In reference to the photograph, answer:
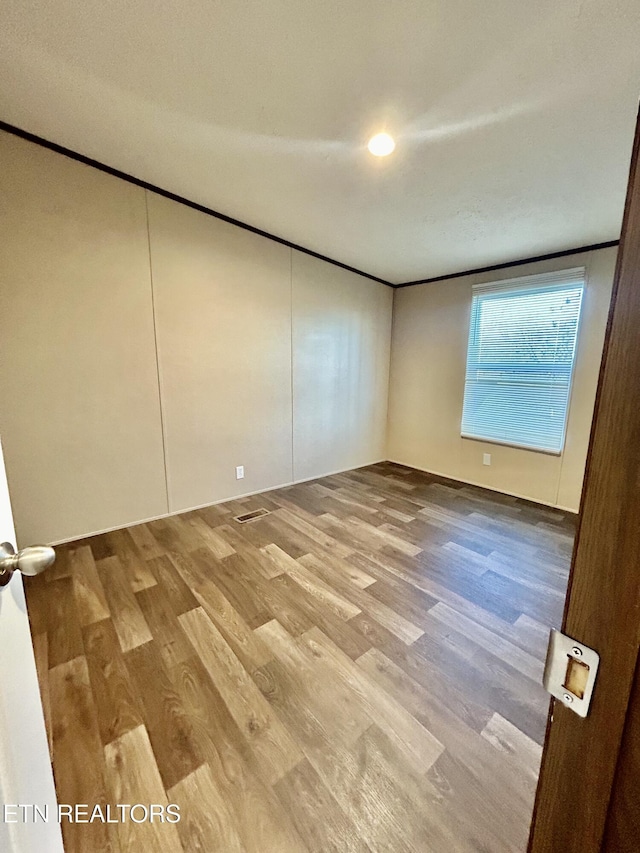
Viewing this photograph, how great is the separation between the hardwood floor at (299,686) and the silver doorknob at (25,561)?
1.01 m

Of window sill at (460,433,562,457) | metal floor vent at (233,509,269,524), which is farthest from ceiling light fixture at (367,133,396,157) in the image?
window sill at (460,433,562,457)

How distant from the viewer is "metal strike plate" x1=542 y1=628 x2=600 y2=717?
15.6 inches

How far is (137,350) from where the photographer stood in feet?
8.41

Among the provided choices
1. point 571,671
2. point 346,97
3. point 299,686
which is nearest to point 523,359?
point 346,97

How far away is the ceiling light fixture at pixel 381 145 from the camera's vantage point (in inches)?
71.1

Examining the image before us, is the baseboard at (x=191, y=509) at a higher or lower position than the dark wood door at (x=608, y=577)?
lower

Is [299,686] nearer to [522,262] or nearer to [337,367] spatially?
[337,367]

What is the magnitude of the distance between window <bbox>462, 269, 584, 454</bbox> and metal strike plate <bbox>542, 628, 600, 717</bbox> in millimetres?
3452

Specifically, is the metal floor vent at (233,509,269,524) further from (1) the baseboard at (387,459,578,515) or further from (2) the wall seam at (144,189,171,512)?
(1) the baseboard at (387,459,578,515)

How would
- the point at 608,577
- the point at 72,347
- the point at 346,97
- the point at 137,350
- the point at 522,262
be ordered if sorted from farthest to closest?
the point at 522,262 → the point at 137,350 → the point at 72,347 → the point at 346,97 → the point at 608,577

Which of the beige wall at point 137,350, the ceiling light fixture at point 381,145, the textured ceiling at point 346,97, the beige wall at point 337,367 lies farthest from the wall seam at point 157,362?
the ceiling light fixture at point 381,145

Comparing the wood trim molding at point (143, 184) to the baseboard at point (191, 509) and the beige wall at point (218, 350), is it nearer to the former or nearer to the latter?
the beige wall at point (218, 350)

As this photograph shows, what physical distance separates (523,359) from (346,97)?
282 cm

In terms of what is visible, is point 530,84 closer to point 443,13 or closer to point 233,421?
point 443,13
